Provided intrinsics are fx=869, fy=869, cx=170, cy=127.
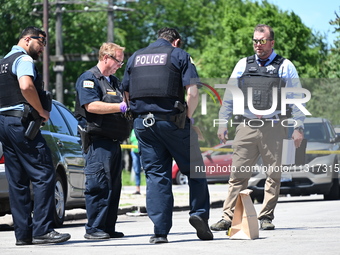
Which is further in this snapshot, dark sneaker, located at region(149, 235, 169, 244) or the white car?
the white car

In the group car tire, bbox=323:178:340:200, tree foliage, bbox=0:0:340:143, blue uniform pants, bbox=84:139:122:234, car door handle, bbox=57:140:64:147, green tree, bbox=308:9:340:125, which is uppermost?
tree foliage, bbox=0:0:340:143

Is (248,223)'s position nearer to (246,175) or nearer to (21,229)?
(246,175)

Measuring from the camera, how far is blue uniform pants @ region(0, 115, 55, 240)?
7.85 m

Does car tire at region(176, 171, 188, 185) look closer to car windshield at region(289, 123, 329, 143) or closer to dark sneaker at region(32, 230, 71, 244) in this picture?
car windshield at region(289, 123, 329, 143)

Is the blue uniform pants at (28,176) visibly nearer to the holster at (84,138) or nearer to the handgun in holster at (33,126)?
the handgun in holster at (33,126)

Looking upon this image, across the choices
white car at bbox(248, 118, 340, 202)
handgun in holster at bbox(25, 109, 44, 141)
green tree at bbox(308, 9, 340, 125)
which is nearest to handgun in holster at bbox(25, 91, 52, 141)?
handgun in holster at bbox(25, 109, 44, 141)

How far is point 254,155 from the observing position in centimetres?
920

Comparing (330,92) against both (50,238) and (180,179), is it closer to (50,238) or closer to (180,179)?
(180,179)

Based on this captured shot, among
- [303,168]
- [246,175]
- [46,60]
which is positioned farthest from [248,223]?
[46,60]

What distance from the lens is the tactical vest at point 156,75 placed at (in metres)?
7.68

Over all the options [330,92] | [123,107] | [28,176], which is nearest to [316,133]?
[123,107]

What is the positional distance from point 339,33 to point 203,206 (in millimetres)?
26526

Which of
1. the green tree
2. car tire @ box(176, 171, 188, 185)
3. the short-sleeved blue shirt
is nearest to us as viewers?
the short-sleeved blue shirt

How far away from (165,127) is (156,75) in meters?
0.47
